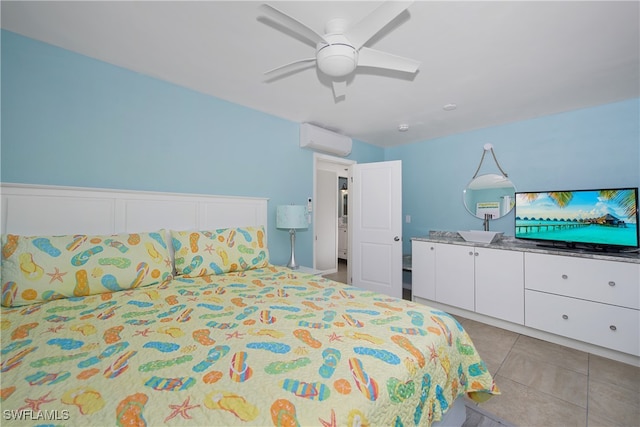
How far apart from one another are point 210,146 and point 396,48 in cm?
190

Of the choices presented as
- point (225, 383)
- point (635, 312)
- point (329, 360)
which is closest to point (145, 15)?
point (225, 383)

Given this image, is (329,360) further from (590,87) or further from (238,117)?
(590,87)

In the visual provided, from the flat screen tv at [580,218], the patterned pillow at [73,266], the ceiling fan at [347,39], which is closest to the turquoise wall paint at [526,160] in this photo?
the flat screen tv at [580,218]

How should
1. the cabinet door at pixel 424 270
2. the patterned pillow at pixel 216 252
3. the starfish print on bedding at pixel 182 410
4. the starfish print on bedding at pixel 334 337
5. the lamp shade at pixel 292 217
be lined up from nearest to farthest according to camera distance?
the starfish print on bedding at pixel 182 410
the starfish print on bedding at pixel 334 337
the patterned pillow at pixel 216 252
the lamp shade at pixel 292 217
the cabinet door at pixel 424 270

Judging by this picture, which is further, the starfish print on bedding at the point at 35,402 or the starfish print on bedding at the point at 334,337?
the starfish print on bedding at the point at 334,337

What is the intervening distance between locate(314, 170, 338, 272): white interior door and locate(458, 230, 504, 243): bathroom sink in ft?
8.20

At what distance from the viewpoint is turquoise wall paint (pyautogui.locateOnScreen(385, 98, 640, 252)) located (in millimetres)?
2660

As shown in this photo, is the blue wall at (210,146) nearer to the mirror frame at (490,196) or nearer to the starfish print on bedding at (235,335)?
the mirror frame at (490,196)

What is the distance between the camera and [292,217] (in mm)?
2854

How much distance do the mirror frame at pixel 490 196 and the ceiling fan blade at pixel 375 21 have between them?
9.44 ft

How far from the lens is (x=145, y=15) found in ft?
5.16

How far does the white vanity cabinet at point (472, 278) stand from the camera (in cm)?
270

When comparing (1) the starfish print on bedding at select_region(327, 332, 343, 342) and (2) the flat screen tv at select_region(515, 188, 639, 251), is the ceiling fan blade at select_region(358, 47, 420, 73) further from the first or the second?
(2) the flat screen tv at select_region(515, 188, 639, 251)

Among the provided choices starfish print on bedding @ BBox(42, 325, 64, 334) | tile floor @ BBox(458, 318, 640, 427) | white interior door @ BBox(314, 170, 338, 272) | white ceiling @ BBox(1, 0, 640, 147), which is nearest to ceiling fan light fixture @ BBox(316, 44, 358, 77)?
white ceiling @ BBox(1, 0, 640, 147)
